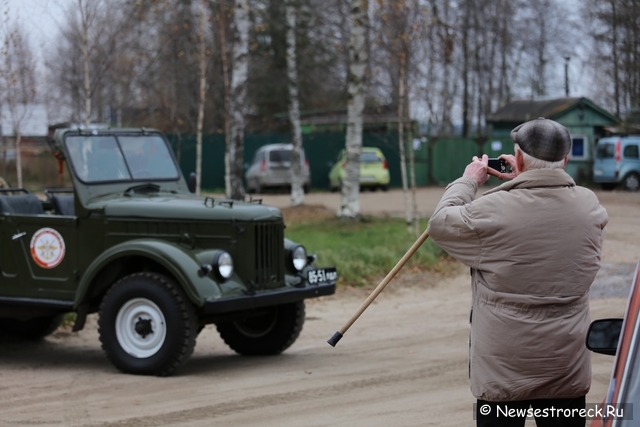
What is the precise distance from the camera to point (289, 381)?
23.9 feet

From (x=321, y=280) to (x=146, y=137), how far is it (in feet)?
8.22

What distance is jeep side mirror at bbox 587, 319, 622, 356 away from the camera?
3205 mm

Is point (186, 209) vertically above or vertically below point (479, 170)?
below

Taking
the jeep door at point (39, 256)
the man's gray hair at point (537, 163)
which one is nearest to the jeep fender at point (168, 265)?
the jeep door at point (39, 256)

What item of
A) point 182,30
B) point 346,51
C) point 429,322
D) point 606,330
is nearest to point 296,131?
point 346,51

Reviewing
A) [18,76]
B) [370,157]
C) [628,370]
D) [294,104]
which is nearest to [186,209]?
[628,370]

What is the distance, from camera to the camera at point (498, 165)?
4168mm

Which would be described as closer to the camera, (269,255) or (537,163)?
(537,163)

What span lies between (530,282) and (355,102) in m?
14.3

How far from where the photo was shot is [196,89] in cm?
2120

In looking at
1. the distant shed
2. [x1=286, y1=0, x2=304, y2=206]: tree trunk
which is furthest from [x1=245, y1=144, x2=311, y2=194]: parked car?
the distant shed

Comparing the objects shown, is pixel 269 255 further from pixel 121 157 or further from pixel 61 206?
pixel 61 206

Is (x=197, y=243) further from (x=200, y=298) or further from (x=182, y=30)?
(x=182, y=30)

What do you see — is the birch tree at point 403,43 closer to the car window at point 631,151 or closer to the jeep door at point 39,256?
the jeep door at point 39,256
